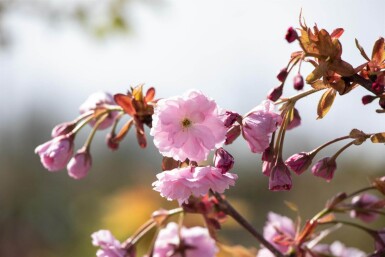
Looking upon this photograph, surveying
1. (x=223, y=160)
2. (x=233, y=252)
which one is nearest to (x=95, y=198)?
(x=233, y=252)

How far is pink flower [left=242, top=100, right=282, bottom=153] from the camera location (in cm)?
84

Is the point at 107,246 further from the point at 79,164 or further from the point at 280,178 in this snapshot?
the point at 280,178

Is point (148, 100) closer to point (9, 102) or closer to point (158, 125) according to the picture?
point (158, 125)

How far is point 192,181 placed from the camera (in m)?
0.87

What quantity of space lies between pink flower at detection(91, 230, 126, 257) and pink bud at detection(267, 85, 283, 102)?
328 millimetres

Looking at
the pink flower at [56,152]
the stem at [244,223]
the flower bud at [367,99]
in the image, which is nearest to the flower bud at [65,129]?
the pink flower at [56,152]

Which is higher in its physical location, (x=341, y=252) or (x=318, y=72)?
(x=318, y=72)

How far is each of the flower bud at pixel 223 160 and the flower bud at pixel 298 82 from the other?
119 mm

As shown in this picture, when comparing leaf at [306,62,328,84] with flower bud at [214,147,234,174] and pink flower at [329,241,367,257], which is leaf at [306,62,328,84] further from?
pink flower at [329,241,367,257]

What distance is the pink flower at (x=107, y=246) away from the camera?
1026 millimetres

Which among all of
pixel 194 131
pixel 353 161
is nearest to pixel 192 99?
pixel 194 131

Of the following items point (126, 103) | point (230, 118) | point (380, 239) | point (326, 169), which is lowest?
point (380, 239)

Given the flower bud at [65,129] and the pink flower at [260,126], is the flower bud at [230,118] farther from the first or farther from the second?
the flower bud at [65,129]

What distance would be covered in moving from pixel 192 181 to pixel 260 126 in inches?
4.2
